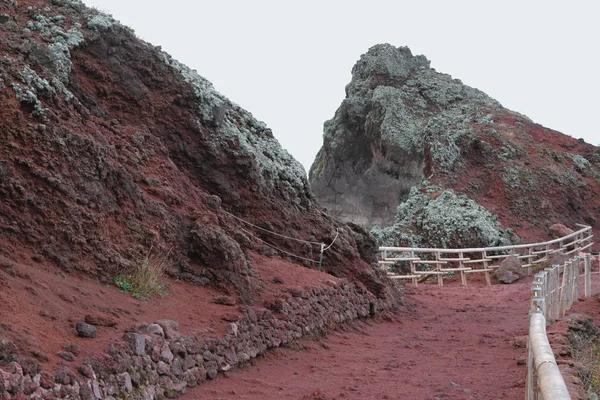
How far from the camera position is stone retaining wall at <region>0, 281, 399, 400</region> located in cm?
532

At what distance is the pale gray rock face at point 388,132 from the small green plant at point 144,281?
21.4 m

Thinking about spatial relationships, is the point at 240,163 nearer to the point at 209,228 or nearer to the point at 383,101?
the point at 209,228

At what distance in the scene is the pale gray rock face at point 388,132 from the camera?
31.0m

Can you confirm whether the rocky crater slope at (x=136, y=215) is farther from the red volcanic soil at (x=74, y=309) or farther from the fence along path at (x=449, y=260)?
the fence along path at (x=449, y=260)

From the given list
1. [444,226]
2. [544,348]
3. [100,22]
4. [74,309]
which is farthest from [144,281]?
[444,226]

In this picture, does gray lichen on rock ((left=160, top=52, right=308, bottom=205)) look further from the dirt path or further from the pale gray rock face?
the pale gray rock face

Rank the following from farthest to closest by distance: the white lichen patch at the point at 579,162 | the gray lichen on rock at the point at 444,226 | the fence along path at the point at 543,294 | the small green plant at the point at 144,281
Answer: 1. the white lichen patch at the point at 579,162
2. the gray lichen on rock at the point at 444,226
3. the small green plant at the point at 144,281
4. the fence along path at the point at 543,294

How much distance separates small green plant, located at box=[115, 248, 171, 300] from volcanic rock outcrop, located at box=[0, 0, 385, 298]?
130 millimetres

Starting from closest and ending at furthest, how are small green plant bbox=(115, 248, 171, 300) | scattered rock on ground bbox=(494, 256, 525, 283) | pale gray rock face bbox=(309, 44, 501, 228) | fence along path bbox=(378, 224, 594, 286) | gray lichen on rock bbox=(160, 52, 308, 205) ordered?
1. small green plant bbox=(115, 248, 171, 300)
2. gray lichen on rock bbox=(160, 52, 308, 205)
3. fence along path bbox=(378, 224, 594, 286)
4. scattered rock on ground bbox=(494, 256, 525, 283)
5. pale gray rock face bbox=(309, 44, 501, 228)

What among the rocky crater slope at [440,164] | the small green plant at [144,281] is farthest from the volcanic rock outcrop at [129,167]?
the rocky crater slope at [440,164]

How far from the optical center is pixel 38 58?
32.3ft

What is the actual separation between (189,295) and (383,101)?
25268 millimetres

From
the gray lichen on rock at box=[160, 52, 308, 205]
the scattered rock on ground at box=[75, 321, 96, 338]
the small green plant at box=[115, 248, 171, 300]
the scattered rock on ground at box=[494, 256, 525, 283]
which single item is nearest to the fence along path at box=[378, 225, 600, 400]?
the scattered rock on ground at box=[494, 256, 525, 283]

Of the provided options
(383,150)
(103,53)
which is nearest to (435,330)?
(103,53)
